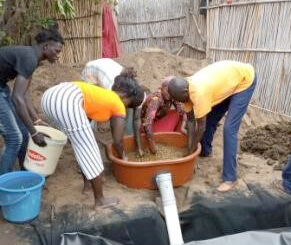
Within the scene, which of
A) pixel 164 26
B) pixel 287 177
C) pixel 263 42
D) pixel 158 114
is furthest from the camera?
pixel 164 26

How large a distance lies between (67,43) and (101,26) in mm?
572

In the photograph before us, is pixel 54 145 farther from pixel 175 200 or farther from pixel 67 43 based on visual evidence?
pixel 67 43

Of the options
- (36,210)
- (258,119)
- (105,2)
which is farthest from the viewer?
(105,2)

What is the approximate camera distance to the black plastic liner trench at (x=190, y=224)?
101 inches

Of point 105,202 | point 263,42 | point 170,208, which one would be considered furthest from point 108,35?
point 170,208

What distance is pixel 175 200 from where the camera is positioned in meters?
3.02

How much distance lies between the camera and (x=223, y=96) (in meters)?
3.26

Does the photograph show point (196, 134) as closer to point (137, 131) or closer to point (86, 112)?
point (137, 131)

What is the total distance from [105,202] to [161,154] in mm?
745

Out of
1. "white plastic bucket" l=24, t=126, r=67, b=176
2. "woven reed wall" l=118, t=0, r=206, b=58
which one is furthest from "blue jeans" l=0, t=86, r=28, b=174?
"woven reed wall" l=118, t=0, r=206, b=58

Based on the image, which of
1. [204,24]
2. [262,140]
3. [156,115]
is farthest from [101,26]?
[262,140]

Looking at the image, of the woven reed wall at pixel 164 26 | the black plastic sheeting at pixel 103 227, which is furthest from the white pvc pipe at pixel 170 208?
the woven reed wall at pixel 164 26

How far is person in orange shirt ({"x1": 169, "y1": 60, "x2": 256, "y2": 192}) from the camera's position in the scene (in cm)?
307

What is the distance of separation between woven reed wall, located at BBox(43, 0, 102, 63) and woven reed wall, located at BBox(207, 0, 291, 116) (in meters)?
1.79
